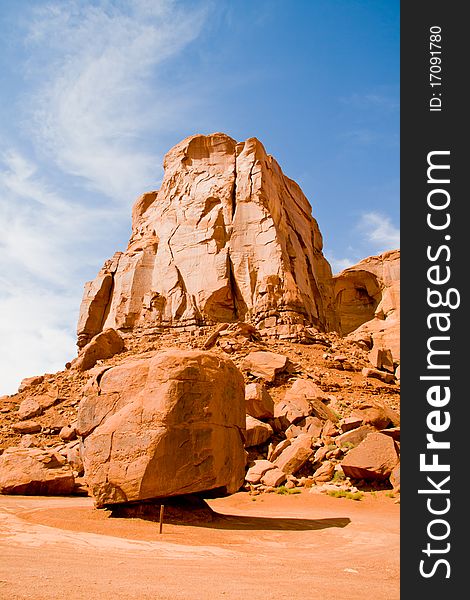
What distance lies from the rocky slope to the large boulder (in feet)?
0.18

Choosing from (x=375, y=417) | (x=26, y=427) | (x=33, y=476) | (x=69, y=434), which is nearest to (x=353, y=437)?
(x=375, y=417)

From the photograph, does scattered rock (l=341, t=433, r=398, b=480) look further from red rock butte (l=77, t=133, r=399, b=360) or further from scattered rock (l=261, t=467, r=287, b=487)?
red rock butte (l=77, t=133, r=399, b=360)

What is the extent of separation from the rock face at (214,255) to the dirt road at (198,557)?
21.6 meters

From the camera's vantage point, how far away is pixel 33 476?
15.9m

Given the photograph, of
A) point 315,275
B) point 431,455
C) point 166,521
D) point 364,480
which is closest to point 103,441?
point 166,521

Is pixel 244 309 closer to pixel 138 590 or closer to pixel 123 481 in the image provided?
pixel 123 481

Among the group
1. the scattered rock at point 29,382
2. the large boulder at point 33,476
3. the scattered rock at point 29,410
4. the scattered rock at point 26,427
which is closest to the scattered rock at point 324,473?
the large boulder at point 33,476

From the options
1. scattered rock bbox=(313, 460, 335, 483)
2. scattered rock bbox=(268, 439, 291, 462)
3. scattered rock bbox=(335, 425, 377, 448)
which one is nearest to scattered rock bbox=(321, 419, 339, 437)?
scattered rock bbox=(335, 425, 377, 448)

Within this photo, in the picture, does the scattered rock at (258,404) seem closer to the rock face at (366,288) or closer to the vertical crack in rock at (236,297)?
the vertical crack in rock at (236,297)

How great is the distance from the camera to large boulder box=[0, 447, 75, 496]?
1568 centimetres

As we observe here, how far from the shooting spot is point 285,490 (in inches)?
655

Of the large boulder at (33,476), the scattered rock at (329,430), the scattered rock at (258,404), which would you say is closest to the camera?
the large boulder at (33,476)

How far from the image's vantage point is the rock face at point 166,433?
1009cm

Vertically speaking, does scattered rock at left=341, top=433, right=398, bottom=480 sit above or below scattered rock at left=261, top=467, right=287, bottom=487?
above
